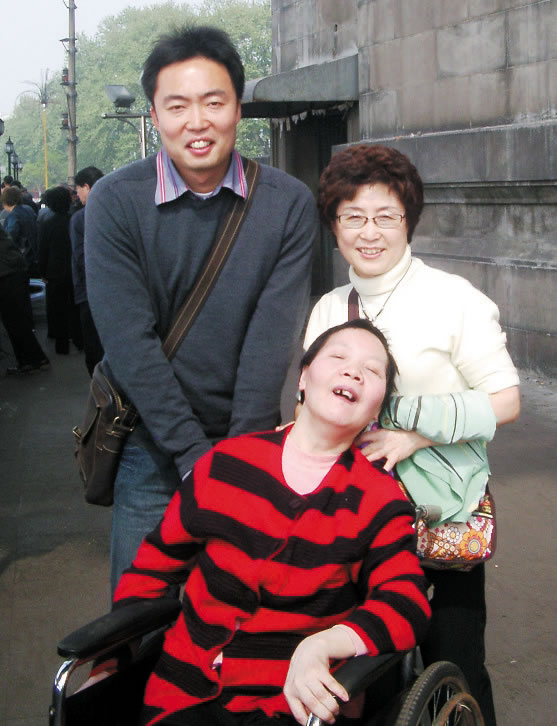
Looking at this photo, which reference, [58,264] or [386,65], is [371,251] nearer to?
[386,65]

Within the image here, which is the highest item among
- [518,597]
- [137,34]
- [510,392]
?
[137,34]

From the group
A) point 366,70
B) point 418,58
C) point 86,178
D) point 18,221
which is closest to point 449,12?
point 418,58

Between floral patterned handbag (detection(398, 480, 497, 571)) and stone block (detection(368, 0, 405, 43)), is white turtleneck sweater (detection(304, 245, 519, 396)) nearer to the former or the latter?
floral patterned handbag (detection(398, 480, 497, 571))

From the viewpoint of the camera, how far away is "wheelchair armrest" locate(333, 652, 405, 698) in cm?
216

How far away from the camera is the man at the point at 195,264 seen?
2.75m

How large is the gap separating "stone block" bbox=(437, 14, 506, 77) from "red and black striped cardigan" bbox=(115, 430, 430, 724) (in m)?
7.82

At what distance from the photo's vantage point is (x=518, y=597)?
4.51 metres

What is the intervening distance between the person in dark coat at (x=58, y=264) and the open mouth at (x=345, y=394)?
10243 mm

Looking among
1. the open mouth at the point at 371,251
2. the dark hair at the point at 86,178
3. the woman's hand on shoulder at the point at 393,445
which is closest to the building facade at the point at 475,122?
the dark hair at the point at 86,178

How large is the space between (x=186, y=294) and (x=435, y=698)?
3.96ft

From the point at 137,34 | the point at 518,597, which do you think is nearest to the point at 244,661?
the point at 518,597

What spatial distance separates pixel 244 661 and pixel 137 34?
353 feet

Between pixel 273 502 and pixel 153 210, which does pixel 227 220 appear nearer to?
pixel 153 210

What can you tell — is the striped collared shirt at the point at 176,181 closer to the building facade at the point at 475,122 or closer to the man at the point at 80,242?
the building facade at the point at 475,122
